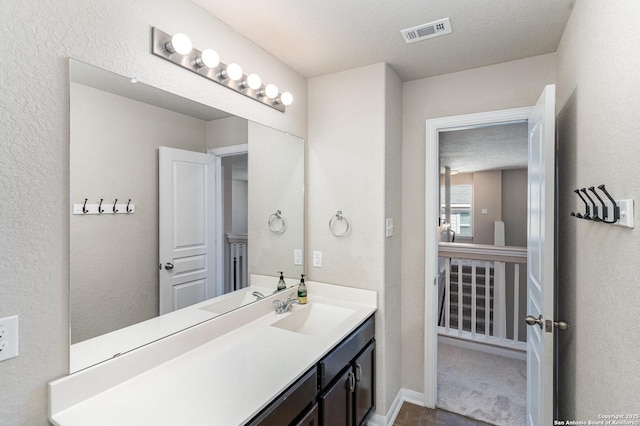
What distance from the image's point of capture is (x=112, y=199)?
1.28 m

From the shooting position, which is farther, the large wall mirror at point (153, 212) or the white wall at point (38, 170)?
the large wall mirror at point (153, 212)

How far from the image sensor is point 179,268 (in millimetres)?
1571

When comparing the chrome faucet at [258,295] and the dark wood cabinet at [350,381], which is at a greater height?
the chrome faucet at [258,295]

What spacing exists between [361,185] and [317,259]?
64 centimetres

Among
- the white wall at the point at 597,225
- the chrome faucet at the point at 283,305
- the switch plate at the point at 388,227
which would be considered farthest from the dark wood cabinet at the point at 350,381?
the white wall at the point at 597,225

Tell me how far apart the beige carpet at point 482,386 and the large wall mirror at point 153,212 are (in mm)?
1748

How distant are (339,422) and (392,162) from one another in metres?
1.61

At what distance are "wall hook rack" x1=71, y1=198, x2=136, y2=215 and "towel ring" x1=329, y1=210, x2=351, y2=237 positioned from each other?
1319 mm

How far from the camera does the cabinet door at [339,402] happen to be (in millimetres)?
1541

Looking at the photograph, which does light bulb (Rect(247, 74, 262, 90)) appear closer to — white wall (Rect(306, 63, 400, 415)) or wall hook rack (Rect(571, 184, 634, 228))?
white wall (Rect(306, 63, 400, 415))

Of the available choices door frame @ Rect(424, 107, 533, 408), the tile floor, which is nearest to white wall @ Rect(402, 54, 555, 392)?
door frame @ Rect(424, 107, 533, 408)

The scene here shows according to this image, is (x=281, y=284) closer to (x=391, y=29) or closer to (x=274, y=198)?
(x=274, y=198)

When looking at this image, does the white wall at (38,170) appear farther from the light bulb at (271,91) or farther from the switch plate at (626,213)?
the switch plate at (626,213)

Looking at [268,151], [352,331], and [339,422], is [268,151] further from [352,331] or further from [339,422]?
[339,422]
